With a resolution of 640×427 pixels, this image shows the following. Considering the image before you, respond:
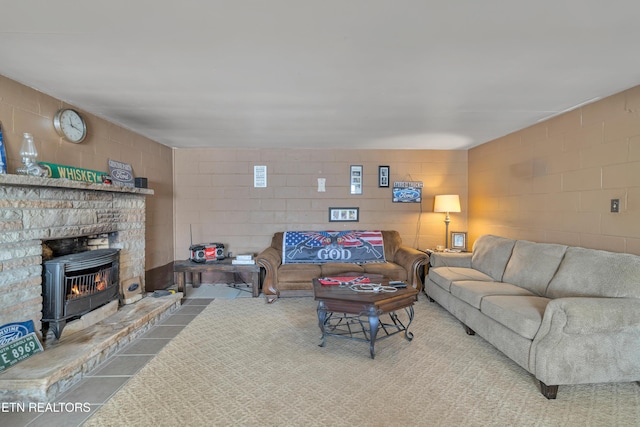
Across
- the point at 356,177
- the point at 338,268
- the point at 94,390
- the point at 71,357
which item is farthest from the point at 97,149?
the point at 356,177

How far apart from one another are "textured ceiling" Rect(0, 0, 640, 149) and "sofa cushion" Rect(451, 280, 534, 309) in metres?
1.84

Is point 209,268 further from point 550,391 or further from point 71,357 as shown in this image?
point 550,391

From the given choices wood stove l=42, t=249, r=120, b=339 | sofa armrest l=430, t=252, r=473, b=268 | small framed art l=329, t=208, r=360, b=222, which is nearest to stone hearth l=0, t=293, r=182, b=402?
wood stove l=42, t=249, r=120, b=339

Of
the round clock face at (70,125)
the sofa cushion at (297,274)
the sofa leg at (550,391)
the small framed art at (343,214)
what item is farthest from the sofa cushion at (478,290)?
the round clock face at (70,125)

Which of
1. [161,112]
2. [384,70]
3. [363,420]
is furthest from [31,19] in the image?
[363,420]

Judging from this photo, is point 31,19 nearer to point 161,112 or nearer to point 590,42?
point 161,112

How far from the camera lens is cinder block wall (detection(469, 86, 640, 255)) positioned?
2.38 meters

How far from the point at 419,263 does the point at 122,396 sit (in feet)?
11.2

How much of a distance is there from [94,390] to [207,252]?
2.40 metres

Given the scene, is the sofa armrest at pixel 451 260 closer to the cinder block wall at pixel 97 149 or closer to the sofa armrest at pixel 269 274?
the sofa armrest at pixel 269 274

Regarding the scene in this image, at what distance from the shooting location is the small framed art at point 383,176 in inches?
189

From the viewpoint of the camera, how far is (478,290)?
107 inches

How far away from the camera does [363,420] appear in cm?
167

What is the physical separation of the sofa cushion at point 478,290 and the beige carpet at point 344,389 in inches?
15.7
